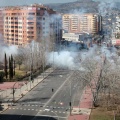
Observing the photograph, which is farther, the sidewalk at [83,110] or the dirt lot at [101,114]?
the sidewalk at [83,110]

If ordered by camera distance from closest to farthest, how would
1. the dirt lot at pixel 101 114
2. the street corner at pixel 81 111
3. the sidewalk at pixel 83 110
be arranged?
1. the dirt lot at pixel 101 114
2. the sidewalk at pixel 83 110
3. the street corner at pixel 81 111

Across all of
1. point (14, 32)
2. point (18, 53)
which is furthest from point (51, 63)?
point (14, 32)

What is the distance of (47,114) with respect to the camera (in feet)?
88.6

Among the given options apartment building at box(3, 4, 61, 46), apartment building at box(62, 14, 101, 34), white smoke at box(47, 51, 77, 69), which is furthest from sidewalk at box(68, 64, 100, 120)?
apartment building at box(62, 14, 101, 34)

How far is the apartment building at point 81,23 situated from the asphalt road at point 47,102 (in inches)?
2251

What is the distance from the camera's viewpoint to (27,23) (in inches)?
2491

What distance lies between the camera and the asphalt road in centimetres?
2670

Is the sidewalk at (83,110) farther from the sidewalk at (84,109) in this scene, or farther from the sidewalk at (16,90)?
the sidewalk at (16,90)

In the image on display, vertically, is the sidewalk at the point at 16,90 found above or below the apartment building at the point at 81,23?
below

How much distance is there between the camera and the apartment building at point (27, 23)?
204 ft

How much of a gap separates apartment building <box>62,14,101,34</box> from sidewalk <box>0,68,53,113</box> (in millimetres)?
55856

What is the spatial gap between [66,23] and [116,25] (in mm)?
19144

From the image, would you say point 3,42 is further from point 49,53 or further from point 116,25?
point 116,25

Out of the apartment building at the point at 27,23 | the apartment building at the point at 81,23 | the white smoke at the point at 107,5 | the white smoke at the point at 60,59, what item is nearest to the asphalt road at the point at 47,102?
the white smoke at the point at 60,59
